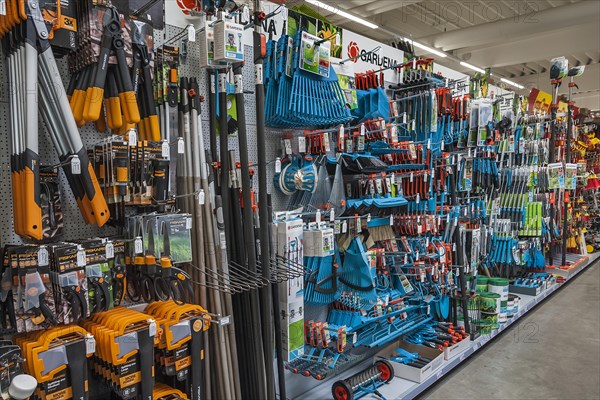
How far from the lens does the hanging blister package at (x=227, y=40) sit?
204 centimetres

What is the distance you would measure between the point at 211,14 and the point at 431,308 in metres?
3.14

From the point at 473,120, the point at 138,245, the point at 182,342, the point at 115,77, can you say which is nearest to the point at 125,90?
the point at 115,77

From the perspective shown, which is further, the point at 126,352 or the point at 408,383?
the point at 408,383

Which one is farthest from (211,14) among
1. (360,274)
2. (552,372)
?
(552,372)

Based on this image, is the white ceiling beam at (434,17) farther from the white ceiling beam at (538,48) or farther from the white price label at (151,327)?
the white price label at (151,327)

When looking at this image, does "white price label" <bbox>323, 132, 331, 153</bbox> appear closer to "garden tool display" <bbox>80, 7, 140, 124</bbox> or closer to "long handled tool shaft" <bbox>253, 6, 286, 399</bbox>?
"long handled tool shaft" <bbox>253, 6, 286, 399</bbox>

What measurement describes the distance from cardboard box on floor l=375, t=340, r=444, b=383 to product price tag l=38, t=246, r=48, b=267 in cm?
258

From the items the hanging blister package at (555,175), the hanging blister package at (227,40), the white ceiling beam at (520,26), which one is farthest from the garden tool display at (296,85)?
the white ceiling beam at (520,26)

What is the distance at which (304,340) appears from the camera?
2.81m

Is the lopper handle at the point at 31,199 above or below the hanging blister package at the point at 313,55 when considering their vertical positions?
below

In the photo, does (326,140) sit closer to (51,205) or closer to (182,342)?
(182,342)

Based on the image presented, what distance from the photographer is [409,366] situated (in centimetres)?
318

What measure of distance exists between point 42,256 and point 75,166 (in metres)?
0.35

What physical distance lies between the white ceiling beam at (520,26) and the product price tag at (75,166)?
9.39 metres
